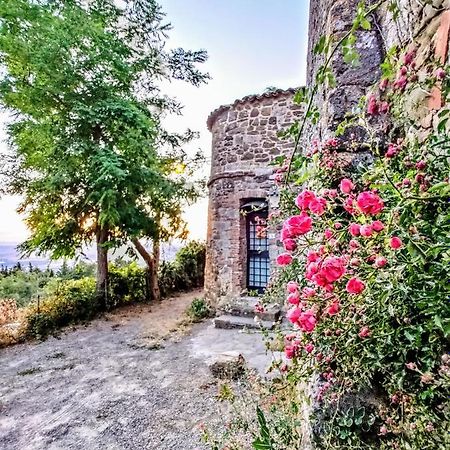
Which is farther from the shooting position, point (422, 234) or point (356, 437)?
point (356, 437)

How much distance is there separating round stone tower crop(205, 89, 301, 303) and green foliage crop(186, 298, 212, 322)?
26 centimetres

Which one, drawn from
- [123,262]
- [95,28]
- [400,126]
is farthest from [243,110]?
[400,126]

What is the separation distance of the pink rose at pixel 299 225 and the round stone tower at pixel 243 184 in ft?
19.8

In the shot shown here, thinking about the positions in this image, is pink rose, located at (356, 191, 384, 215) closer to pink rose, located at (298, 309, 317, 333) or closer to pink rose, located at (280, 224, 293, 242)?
pink rose, located at (280, 224, 293, 242)

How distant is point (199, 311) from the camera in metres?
7.50

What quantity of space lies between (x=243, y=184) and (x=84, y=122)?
3774mm

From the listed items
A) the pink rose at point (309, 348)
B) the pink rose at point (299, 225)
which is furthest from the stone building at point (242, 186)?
the pink rose at point (299, 225)

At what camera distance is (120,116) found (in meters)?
7.00

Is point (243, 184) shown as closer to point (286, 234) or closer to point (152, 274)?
point (152, 274)

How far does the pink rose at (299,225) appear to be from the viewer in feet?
3.08

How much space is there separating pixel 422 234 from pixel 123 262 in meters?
9.58

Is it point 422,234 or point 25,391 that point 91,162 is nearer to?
point 25,391

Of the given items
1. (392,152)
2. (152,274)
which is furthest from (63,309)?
(392,152)

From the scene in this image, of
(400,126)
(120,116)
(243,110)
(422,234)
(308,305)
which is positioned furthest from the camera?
(243,110)
